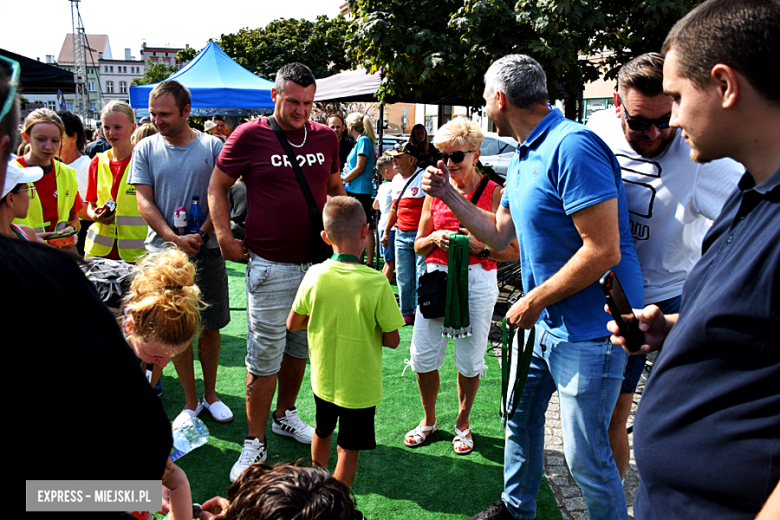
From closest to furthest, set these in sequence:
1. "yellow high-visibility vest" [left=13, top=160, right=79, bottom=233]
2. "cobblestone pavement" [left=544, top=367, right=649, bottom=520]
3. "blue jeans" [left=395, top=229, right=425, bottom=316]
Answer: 1. "cobblestone pavement" [left=544, top=367, right=649, bottom=520]
2. "yellow high-visibility vest" [left=13, top=160, right=79, bottom=233]
3. "blue jeans" [left=395, top=229, right=425, bottom=316]

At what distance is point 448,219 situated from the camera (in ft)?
11.9

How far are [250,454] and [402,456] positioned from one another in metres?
0.95

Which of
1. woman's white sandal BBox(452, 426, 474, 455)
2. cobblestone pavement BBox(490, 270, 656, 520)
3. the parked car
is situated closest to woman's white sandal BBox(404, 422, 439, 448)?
woman's white sandal BBox(452, 426, 474, 455)

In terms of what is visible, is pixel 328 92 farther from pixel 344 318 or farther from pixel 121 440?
pixel 121 440

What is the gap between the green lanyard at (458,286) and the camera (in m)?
3.42

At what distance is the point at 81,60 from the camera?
41.3 metres

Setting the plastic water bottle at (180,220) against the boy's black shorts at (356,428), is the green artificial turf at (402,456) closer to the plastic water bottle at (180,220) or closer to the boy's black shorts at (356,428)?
the boy's black shorts at (356,428)

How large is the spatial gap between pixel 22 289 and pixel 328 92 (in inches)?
422

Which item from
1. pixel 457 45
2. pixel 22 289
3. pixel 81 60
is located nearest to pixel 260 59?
pixel 81 60

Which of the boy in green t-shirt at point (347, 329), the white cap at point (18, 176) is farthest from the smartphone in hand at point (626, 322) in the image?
the white cap at point (18, 176)

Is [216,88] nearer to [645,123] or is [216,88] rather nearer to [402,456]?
[402,456]

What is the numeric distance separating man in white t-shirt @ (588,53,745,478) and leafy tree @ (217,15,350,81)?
101ft

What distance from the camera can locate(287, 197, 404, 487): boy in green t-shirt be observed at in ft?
8.71

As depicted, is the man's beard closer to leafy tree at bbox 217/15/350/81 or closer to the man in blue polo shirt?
the man in blue polo shirt
